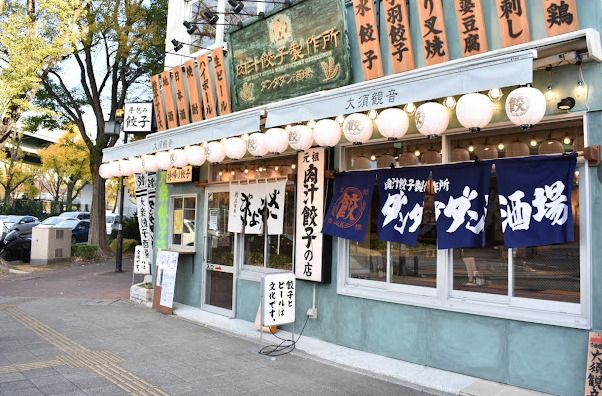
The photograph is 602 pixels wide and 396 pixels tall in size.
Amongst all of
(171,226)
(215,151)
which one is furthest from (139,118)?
(215,151)

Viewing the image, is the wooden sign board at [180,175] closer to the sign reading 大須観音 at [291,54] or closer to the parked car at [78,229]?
the sign reading 大須観音 at [291,54]

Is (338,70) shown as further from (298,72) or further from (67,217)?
(67,217)

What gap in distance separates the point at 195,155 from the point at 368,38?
Answer: 3.97 m

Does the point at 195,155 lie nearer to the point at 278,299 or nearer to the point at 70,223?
the point at 278,299

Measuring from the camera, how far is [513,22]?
580 cm

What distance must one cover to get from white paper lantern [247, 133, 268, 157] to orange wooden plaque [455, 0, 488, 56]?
330 cm

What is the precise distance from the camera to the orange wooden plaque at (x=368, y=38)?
7324mm

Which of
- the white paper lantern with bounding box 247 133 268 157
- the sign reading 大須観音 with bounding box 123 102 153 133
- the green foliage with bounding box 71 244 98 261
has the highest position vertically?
the sign reading 大須観音 with bounding box 123 102 153 133

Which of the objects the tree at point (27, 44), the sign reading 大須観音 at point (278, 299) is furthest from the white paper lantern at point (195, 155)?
the tree at point (27, 44)

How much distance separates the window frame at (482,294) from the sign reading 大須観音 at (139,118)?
23.4 ft

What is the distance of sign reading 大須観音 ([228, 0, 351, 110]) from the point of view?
781 centimetres

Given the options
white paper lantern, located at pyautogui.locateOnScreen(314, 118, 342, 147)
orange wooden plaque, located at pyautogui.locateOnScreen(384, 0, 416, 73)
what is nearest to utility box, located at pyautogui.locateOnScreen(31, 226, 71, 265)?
white paper lantern, located at pyautogui.locateOnScreen(314, 118, 342, 147)

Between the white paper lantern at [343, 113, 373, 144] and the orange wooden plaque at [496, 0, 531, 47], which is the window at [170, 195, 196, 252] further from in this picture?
the orange wooden plaque at [496, 0, 531, 47]

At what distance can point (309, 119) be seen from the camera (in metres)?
6.82
